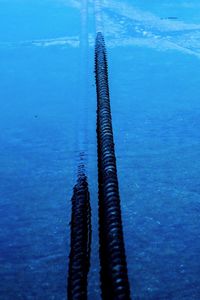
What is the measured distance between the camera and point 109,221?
1.27 m

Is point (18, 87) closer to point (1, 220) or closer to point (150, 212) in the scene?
point (1, 220)

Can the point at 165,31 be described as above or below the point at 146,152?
above

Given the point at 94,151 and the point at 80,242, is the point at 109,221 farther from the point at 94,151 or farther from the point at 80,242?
the point at 94,151

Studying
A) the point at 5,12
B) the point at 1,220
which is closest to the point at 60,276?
the point at 1,220

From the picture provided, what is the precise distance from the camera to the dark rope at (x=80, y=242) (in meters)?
1.12

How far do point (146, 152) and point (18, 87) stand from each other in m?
1.10

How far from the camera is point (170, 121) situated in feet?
6.79

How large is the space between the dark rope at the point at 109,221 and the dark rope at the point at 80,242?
2.2 inches

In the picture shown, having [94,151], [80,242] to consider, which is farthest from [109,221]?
[94,151]

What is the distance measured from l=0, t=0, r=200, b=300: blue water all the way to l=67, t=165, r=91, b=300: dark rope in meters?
0.03

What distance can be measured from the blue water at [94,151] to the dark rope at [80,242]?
1.3 inches

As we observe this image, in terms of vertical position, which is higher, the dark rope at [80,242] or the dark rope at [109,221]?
the dark rope at [109,221]

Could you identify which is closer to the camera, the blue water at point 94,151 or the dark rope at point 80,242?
the dark rope at point 80,242

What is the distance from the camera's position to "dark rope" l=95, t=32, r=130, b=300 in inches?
42.4
